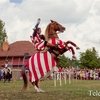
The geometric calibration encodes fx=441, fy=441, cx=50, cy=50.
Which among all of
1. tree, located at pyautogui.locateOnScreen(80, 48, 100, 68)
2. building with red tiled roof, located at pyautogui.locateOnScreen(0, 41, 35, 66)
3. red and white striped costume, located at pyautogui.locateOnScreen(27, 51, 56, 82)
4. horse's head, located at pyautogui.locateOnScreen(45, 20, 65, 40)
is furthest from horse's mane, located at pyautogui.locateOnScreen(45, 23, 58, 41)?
tree, located at pyautogui.locateOnScreen(80, 48, 100, 68)

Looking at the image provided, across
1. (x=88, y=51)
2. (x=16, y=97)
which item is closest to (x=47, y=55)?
(x=16, y=97)

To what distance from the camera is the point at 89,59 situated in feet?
291

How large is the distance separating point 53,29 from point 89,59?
242 feet

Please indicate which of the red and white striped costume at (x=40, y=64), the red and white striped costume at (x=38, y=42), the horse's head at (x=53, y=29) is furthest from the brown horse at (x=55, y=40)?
the red and white striped costume at (x=40, y=64)

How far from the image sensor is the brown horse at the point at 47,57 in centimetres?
1521

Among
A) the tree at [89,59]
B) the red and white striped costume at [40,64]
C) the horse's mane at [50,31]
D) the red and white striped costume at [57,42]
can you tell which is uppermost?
the tree at [89,59]

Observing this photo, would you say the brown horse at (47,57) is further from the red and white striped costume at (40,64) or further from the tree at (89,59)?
the tree at (89,59)

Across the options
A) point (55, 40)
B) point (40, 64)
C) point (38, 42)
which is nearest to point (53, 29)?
point (55, 40)

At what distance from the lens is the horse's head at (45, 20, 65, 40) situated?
15.2 meters

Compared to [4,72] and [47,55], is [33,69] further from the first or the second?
[4,72]

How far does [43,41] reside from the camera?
15359mm

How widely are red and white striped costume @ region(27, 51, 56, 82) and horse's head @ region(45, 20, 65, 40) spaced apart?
25.7 inches

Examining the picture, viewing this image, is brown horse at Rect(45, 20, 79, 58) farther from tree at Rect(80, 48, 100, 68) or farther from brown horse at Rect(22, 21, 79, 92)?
tree at Rect(80, 48, 100, 68)

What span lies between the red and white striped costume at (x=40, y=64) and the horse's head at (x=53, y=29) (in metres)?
0.65
